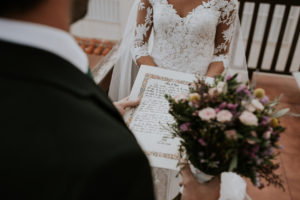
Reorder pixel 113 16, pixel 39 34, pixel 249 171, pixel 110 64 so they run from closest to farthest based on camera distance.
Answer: pixel 39 34, pixel 249 171, pixel 110 64, pixel 113 16

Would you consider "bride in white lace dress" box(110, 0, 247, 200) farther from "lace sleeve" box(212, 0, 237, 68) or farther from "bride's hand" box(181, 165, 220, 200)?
"bride's hand" box(181, 165, 220, 200)

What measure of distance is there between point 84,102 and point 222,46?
1463 mm

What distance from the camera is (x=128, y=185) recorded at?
415mm

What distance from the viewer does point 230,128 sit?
83 centimetres

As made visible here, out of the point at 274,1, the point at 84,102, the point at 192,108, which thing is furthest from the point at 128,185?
the point at 274,1

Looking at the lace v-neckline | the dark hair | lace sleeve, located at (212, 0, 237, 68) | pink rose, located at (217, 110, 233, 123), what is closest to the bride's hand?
pink rose, located at (217, 110, 233, 123)

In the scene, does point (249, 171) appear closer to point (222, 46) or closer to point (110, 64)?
point (222, 46)

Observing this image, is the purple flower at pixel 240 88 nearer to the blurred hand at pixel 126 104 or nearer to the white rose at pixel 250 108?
the white rose at pixel 250 108

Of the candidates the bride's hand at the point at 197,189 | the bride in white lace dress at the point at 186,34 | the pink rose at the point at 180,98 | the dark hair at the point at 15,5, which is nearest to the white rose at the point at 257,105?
the pink rose at the point at 180,98

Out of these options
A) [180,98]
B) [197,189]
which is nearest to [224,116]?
[180,98]

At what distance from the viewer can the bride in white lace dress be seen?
1.67 m

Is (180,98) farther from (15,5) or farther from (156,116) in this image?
(15,5)

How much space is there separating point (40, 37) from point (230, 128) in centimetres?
61

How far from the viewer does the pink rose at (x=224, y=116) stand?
79 centimetres
